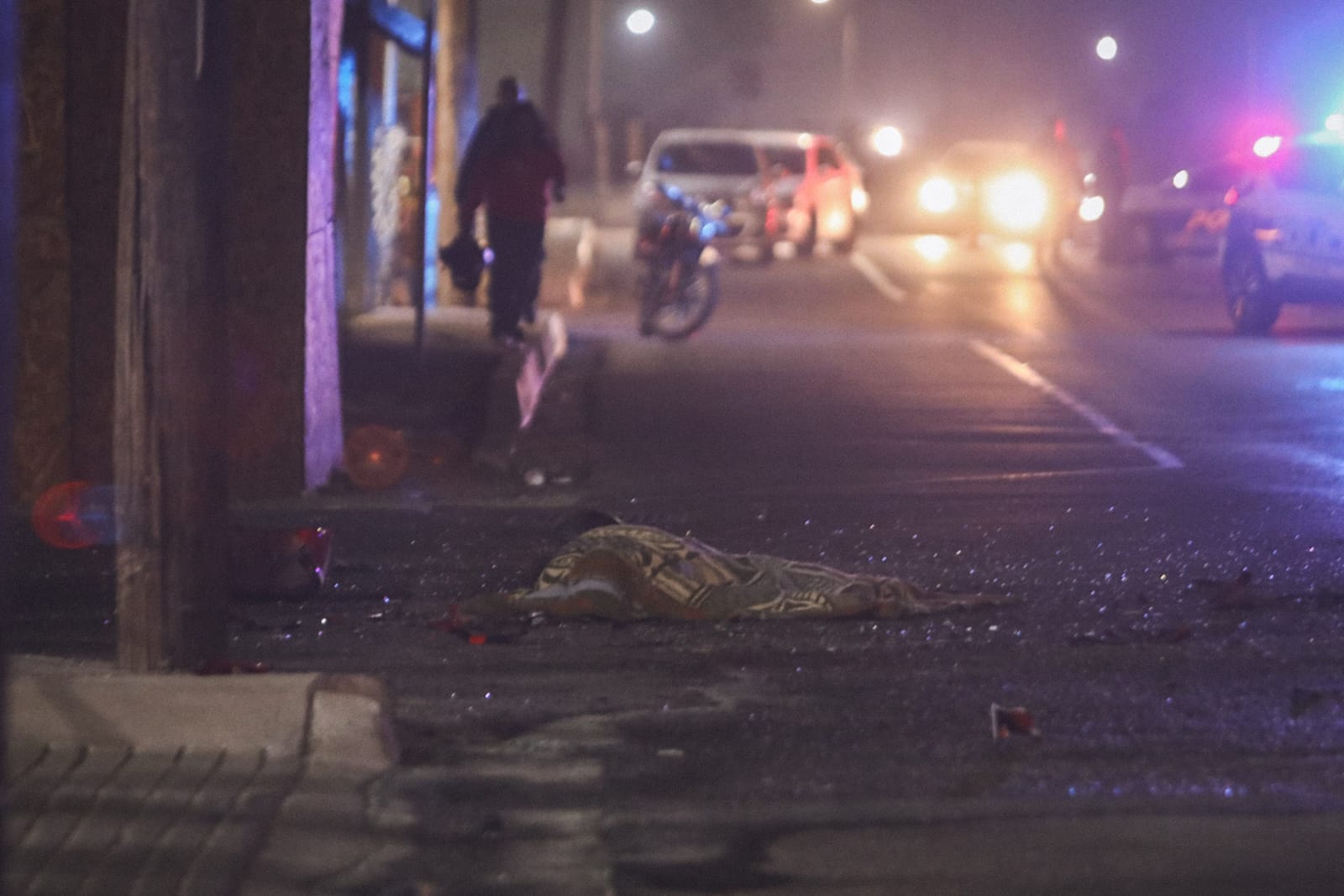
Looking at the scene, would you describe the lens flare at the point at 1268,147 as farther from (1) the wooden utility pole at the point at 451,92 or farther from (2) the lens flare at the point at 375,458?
(2) the lens flare at the point at 375,458

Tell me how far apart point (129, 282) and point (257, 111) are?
3.95 metres

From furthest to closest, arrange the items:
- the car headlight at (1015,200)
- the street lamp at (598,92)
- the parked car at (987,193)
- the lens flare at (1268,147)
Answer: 1. the street lamp at (598,92)
2. the parked car at (987,193)
3. the car headlight at (1015,200)
4. the lens flare at (1268,147)

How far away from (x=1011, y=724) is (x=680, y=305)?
451 inches

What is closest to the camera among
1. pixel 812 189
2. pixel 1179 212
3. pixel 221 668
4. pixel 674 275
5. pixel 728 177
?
pixel 221 668

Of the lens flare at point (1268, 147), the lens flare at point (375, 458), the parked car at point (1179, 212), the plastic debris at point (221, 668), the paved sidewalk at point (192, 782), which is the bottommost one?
the paved sidewalk at point (192, 782)

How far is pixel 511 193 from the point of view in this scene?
14016 mm

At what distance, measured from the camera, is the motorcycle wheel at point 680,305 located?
1688 cm

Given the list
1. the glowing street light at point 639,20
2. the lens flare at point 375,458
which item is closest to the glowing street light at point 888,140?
the glowing street light at point 639,20

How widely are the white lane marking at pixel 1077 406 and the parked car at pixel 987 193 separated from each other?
10.0 metres

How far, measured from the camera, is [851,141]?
142 feet

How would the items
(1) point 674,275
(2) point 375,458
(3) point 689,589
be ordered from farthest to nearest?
(1) point 674,275
(2) point 375,458
(3) point 689,589

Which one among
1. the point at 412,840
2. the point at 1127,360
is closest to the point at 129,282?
the point at 412,840

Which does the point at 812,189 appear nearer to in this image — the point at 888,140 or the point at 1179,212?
the point at 1179,212

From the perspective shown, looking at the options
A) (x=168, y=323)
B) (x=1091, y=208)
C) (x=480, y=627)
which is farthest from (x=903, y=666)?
(x=1091, y=208)
